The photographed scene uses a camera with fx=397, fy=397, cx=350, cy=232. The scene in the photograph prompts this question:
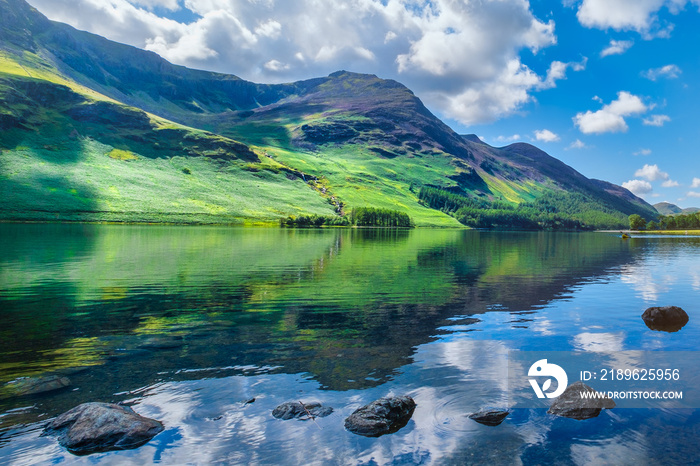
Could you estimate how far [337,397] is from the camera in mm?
16297

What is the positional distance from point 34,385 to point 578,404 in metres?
22.2

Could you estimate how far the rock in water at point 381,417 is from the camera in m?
13.8

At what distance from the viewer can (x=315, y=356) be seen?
21.2 m

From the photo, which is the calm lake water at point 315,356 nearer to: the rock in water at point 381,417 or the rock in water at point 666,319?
the rock in water at point 381,417

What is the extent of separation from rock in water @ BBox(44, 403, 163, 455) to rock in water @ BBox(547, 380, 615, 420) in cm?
1504

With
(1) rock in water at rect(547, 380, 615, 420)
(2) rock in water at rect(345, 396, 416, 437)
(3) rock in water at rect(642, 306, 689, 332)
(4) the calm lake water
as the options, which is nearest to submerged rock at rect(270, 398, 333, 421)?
(4) the calm lake water

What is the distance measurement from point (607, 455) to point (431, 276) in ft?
132

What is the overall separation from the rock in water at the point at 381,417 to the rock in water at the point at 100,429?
22.4ft

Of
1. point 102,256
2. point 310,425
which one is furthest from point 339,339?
point 102,256

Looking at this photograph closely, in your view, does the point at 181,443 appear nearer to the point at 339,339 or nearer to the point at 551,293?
the point at 339,339

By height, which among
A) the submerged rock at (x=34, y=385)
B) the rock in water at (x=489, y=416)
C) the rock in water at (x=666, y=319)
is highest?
the rock in water at (x=666, y=319)

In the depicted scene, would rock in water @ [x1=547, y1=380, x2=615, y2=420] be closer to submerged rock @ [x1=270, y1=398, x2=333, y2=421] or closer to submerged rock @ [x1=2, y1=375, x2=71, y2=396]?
submerged rock @ [x1=270, y1=398, x2=333, y2=421]

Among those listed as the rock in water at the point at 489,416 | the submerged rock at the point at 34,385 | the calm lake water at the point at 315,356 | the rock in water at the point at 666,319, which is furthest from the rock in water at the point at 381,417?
the rock in water at the point at 666,319

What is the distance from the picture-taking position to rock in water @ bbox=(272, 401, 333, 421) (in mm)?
14656
